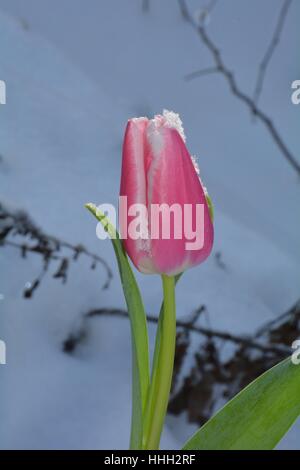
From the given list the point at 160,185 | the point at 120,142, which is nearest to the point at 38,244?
the point at 120,142

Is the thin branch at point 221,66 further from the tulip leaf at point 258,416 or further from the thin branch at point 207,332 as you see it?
the tulip leaf at point 258,416


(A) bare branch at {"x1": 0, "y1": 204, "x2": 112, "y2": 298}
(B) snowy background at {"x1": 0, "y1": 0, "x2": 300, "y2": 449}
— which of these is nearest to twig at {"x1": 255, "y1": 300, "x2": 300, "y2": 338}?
(B) snowy background at {"x1": 0, "y1": 0, "x2": 300, "y2": 449}

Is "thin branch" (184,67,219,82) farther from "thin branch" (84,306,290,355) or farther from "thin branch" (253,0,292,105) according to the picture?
"thin branch" (84,306,290,355)

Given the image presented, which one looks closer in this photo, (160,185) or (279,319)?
(160,185)

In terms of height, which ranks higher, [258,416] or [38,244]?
[38,244]

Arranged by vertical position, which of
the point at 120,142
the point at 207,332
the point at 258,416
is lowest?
the point at 258,416

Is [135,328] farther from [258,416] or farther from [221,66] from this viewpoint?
[221,66]
